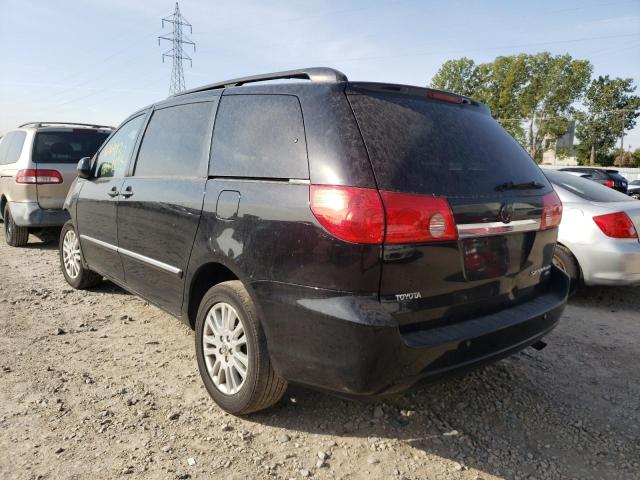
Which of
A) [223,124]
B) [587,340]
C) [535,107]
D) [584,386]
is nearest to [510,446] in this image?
[584,386]

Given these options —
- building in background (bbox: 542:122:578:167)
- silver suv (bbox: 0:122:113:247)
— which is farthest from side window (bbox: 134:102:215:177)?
building in background (bbox: 542:122:578:167)

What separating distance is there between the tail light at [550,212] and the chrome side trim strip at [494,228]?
105 mm

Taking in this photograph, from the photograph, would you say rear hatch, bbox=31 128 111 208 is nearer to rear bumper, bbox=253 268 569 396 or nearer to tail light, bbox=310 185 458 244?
rear bumper, bbox=253 268 569 396

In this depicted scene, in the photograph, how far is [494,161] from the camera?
2.57 meters

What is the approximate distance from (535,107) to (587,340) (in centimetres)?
6331

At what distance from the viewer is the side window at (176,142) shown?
3062 millimetres

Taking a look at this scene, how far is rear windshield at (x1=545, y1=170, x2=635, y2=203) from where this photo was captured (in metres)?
4.98

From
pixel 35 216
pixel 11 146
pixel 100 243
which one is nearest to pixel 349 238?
pixel 100 243

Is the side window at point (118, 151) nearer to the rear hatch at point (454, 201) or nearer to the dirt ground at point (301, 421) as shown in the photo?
the dirt ground at point (301, 421)

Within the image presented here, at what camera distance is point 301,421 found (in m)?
2.70

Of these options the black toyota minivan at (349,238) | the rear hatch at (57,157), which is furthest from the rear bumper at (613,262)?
the rear hatch at (57,157)

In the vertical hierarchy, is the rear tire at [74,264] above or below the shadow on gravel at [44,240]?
above

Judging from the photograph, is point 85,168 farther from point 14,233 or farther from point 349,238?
point 14,233

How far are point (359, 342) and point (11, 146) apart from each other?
774 centimetres
